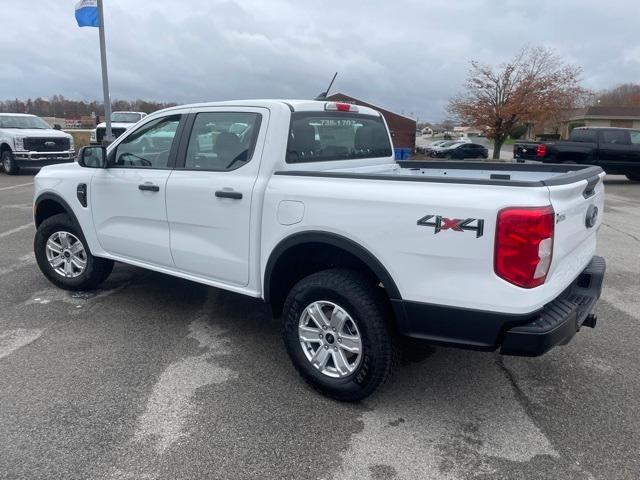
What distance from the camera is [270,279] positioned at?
3570 millimetres

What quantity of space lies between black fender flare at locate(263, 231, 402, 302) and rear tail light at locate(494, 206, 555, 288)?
0.60 metres

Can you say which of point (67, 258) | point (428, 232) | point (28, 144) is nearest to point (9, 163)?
point (28, 144)

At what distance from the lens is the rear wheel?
55.0ft

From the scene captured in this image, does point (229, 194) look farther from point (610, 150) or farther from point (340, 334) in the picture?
point (610, 150)

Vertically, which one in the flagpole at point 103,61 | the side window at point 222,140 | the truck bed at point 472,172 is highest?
the flagpole at point 103,61

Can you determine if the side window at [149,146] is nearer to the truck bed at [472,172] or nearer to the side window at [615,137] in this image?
the truck bed at [472,172]

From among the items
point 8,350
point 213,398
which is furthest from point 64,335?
point 213,398

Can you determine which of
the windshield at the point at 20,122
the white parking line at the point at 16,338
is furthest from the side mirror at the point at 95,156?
the windshield at the point at 20,122

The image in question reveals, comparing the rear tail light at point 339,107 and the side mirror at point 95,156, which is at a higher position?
the rear tail light at point 339,107

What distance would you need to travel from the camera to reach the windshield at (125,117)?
73.7 ft

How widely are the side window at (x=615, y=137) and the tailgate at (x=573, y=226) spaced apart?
1514 centimetres

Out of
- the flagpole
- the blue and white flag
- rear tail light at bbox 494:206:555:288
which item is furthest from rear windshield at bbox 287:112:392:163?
the blue and white flag

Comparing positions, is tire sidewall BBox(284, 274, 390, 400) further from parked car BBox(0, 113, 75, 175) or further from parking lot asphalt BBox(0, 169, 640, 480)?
parked car BBox(0, 113, 75, 175)

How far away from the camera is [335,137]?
422cm
